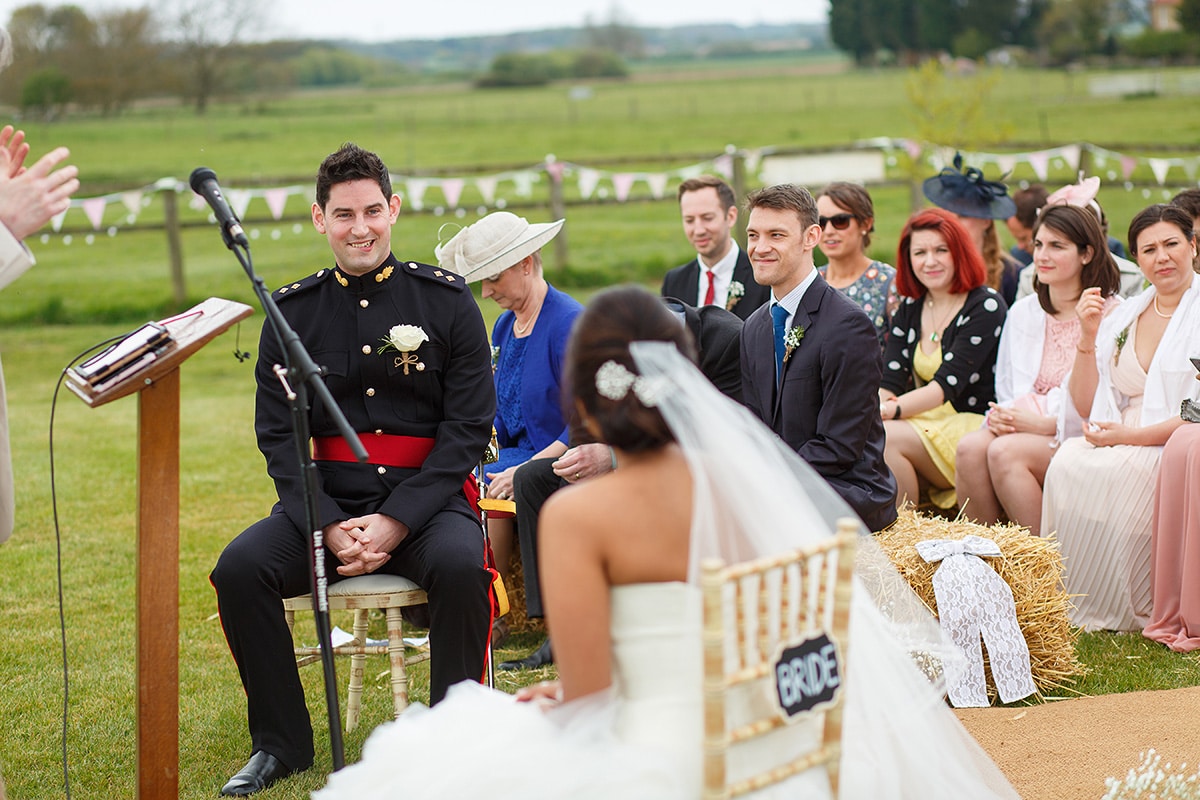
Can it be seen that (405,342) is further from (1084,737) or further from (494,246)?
(1084,737)

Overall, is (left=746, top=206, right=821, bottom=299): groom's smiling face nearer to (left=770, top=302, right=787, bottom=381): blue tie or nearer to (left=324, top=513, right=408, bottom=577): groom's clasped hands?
(left=770, top=302, right=787, bottom=381): blue tie

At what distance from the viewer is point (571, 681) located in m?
2.68

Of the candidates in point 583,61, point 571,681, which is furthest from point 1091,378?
point 583,61

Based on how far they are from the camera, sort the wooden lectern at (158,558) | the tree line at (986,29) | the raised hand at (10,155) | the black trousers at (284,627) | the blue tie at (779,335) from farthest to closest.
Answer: the tree line at (986,29) < the blue tie at (779,335) < the black trousers at (284,627) < the wooden lectern at (158,558) < the raised hand at (10,155)

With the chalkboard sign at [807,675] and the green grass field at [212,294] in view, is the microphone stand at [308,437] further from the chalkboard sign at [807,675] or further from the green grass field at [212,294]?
the chalkboard sign at [807,675]

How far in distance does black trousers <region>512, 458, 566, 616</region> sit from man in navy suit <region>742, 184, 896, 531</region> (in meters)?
0.99

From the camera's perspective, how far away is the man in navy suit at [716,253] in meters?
6.93

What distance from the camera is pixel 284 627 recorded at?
14.3ft

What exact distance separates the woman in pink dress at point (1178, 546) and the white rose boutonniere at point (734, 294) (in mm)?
2388

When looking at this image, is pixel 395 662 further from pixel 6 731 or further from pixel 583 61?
pixel 583 61

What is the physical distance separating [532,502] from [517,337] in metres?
0.88

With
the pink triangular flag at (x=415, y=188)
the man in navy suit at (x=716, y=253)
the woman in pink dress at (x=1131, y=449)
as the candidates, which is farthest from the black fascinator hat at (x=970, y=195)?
the pink triangular flag at (x=415, y=188)

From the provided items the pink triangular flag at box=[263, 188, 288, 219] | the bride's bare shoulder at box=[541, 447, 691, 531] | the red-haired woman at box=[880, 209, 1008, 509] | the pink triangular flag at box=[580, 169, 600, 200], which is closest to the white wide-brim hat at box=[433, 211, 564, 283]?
the red-haired woman at box=[880, 209, 1008, 509]

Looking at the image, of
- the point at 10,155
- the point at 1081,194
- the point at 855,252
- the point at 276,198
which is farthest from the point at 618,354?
the point at 276,198
